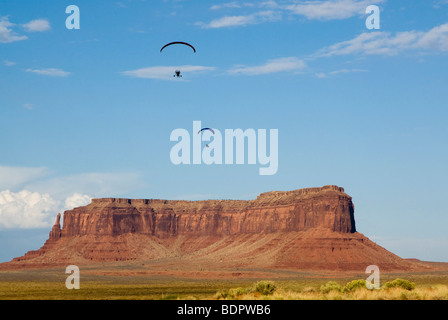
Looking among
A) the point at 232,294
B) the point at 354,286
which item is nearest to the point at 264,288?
the point at 232,294

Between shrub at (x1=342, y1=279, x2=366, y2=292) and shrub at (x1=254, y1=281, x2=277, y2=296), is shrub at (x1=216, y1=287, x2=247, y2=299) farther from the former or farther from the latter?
shrub at (x1=342, y1=279, x2=366, y2=292)

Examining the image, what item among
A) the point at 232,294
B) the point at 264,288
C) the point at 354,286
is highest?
the point at 354,286

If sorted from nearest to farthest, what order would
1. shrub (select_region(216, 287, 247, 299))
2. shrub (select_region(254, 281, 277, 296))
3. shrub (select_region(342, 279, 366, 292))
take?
1. shrub (select_region(216, 287, 247, 299))
2. shrub (select_region(342, 279, 366, 292))
3. shrub (select_region(254, 281, 277, 296))

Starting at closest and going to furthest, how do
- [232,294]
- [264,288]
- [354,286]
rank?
[232,294]
[264,288]
[354,286]

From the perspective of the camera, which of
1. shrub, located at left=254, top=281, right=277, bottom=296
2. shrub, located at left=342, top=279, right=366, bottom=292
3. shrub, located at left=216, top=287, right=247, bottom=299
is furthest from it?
shrub, located at left=254, top=281, right=277, bottom=296

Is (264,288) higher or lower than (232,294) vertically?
higher

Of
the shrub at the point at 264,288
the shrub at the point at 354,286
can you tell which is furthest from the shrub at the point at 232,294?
the shrub at the point at 354,286

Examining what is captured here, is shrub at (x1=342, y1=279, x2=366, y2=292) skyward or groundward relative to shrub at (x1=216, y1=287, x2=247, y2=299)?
skyward

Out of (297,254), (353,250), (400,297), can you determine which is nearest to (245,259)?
(297,254)

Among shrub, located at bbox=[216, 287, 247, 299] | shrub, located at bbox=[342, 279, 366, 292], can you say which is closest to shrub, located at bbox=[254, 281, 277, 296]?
shrub, located at bbox=[216, 287, 247, 299]

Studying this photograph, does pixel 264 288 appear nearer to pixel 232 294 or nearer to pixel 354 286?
pixel 232 294

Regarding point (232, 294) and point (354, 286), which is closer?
point (232, 294)
